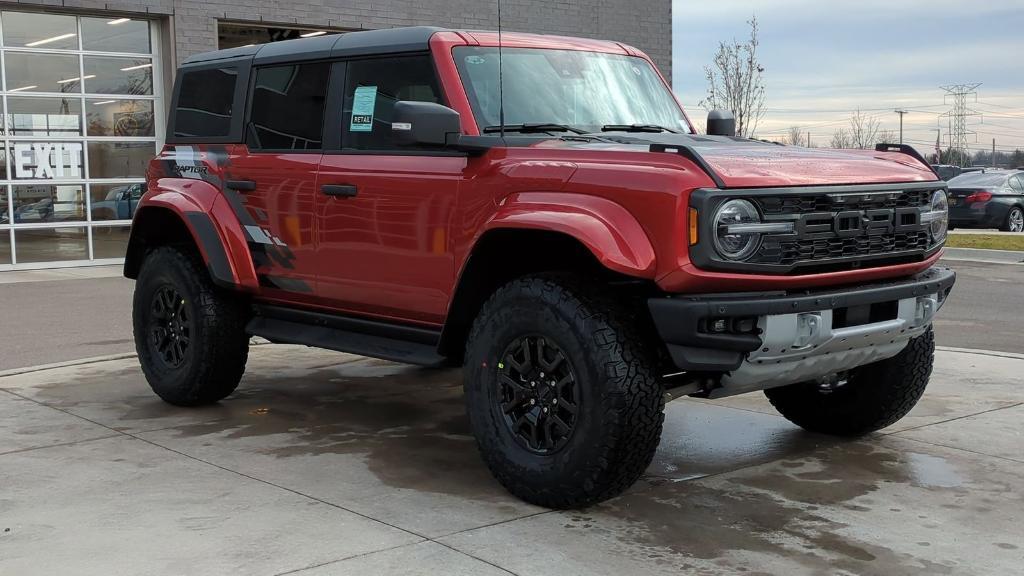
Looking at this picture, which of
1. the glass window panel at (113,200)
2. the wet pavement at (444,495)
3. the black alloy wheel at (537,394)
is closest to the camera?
the wet pavement at (444,495)

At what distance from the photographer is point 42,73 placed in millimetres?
17328

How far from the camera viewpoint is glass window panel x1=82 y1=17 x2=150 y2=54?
17.6 metres

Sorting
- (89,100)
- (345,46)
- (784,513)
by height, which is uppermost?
(89,100)

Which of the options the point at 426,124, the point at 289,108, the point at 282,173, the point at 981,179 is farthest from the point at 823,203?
the point at 981,179

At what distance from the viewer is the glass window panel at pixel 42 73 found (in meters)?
17.0

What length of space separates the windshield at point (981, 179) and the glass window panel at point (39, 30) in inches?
672

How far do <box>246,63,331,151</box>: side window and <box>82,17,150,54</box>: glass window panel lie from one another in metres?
12.5

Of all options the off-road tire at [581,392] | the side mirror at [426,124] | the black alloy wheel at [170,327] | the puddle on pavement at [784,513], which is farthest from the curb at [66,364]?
the puddle on pavement at [784,513]

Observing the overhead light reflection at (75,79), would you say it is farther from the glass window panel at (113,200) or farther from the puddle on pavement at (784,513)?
the puddle on pavement at (784,513)

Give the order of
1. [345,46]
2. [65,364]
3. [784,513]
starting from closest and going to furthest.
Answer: [784,513] < [345,46] < [65,364]

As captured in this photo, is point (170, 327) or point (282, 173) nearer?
point (282, 173)

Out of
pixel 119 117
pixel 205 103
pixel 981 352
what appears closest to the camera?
pixel 205 103

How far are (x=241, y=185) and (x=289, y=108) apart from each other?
505mm

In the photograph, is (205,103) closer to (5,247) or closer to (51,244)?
(5,247)
